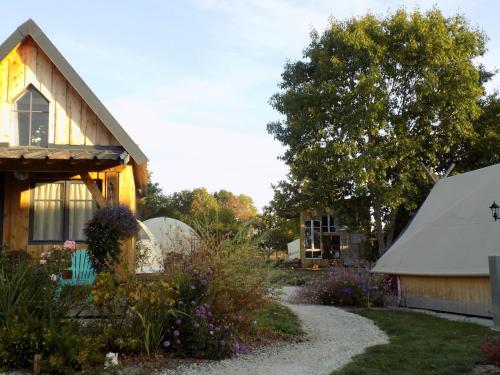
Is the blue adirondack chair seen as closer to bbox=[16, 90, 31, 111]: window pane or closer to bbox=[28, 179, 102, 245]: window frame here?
bbox=[28, 179, 102, 245]: window frame

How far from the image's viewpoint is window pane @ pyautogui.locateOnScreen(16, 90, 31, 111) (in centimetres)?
1141

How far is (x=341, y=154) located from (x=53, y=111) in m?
14.2

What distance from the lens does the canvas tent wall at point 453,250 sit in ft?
37.6

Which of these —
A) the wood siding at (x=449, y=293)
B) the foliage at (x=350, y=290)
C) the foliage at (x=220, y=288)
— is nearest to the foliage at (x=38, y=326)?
the foliage at (x=220, y=288)

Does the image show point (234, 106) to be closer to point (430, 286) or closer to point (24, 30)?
point (24, 30)

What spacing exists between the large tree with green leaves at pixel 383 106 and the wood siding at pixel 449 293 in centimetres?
910

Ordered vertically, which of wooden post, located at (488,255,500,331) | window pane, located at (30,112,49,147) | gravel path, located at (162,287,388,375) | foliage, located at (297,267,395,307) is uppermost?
window pane, located at (30,112,49,147)

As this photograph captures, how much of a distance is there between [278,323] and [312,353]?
1.87m

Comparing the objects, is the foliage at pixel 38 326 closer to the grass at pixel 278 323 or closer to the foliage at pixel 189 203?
the grass at pixel 278 323

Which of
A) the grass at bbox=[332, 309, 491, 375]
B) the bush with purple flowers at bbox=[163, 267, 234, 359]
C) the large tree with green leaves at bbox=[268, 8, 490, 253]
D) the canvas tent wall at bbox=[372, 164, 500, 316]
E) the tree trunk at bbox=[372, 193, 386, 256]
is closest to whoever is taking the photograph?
the grass at bbox=[332, 309, 491, 375]

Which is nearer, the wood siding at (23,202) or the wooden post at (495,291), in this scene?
the wooden post at (495,291)

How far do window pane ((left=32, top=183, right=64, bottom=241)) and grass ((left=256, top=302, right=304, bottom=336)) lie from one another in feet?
15.8

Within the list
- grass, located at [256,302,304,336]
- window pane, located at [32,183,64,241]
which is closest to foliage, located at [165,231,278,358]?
grass, located at [256,302,304,336]

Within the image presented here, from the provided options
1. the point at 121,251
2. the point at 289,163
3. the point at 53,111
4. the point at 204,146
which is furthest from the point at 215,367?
the point at 289,163
